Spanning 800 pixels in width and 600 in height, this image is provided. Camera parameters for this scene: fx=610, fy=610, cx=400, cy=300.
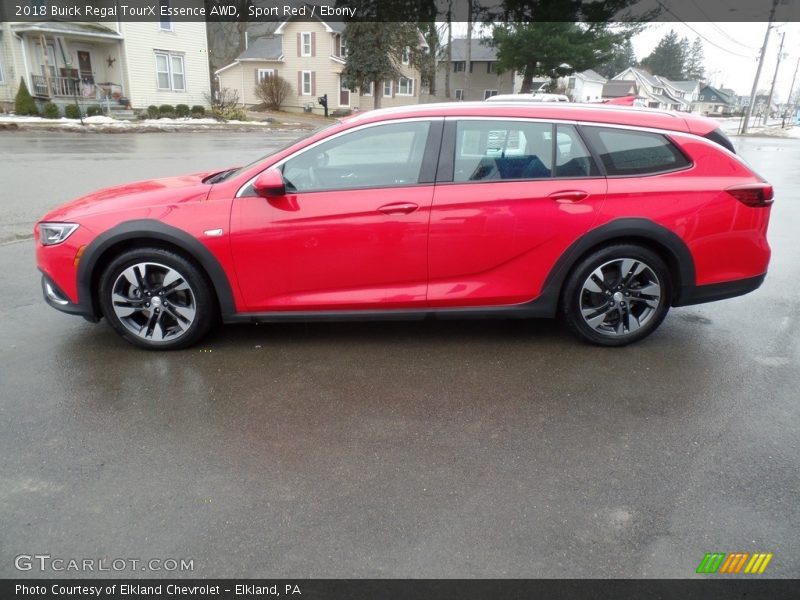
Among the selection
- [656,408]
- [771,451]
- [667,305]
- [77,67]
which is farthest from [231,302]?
[77,67]

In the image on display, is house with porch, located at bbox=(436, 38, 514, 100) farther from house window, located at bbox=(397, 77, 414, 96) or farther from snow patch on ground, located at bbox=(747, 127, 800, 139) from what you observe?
snow patch on ground, located at bbox=(747, 127, 800, 139)

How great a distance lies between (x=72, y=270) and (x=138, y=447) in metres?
1.60

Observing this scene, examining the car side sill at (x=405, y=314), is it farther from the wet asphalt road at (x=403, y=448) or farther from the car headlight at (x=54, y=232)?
the car headlight at (x=54, y=232)

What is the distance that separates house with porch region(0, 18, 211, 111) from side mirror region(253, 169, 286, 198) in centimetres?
3067

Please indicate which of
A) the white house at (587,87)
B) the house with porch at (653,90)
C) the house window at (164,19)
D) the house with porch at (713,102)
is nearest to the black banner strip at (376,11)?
the house window at (164,19)

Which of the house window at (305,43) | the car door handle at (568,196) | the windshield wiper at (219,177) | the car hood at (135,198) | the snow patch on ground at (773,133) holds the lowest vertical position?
the snow patch on ground at (773,133)

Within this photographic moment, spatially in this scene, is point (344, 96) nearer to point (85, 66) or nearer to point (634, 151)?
point (85, 66)

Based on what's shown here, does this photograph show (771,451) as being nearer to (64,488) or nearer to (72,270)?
(64,488)

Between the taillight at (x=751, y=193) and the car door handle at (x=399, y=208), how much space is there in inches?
86.5

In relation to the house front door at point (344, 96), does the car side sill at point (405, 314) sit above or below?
below

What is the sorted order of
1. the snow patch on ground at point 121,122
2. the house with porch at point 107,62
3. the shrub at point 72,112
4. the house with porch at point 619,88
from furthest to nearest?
the house with porch at point 619,88, the house with porch at point 107,62, the shrub at point 72,112, the snow patch on ground at point 121,122

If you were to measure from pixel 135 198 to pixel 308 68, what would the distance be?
43822 millimetres

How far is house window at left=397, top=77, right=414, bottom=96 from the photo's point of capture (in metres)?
47.5

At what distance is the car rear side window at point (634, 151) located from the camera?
4.26m
